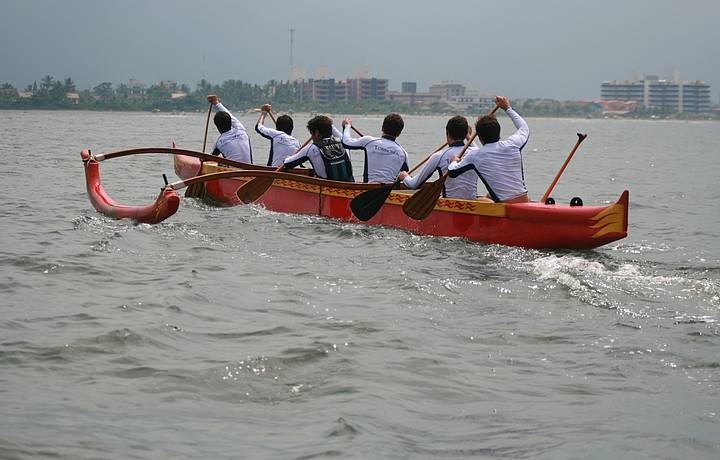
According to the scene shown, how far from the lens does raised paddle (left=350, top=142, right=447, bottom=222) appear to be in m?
13.2

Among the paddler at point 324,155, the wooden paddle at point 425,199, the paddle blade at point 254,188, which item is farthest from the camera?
the paddle blade at point 254,188

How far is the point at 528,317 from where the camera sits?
8531mm

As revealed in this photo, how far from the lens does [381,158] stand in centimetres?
1393

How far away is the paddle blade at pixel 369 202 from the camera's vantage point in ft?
43.5

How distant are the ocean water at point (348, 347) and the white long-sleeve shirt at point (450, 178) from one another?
2.62 ft

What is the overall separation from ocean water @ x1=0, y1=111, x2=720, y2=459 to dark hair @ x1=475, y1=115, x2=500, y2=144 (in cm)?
132

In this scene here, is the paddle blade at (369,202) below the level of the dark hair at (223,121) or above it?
below

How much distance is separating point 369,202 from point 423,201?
41.5 inches

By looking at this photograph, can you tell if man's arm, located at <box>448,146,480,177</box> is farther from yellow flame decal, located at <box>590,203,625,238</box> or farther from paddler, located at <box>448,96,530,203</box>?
yellow flame decal, located at <box>590,203,625,238</box>

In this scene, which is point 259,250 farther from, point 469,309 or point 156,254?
point 469,309

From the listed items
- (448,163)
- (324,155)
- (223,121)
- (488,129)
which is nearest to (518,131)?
(488,129)

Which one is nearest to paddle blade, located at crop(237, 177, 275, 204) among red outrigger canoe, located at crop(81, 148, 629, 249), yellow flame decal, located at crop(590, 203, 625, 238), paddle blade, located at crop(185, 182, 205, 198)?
red outrigger canoe, located at crop(81, 148, 629, 249)

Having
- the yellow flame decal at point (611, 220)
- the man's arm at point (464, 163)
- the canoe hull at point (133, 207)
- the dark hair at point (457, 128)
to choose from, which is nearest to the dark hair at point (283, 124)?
the canoe hull at point (133, 207)

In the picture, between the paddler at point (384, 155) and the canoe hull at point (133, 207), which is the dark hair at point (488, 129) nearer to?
the paddler at point (384, 155)
